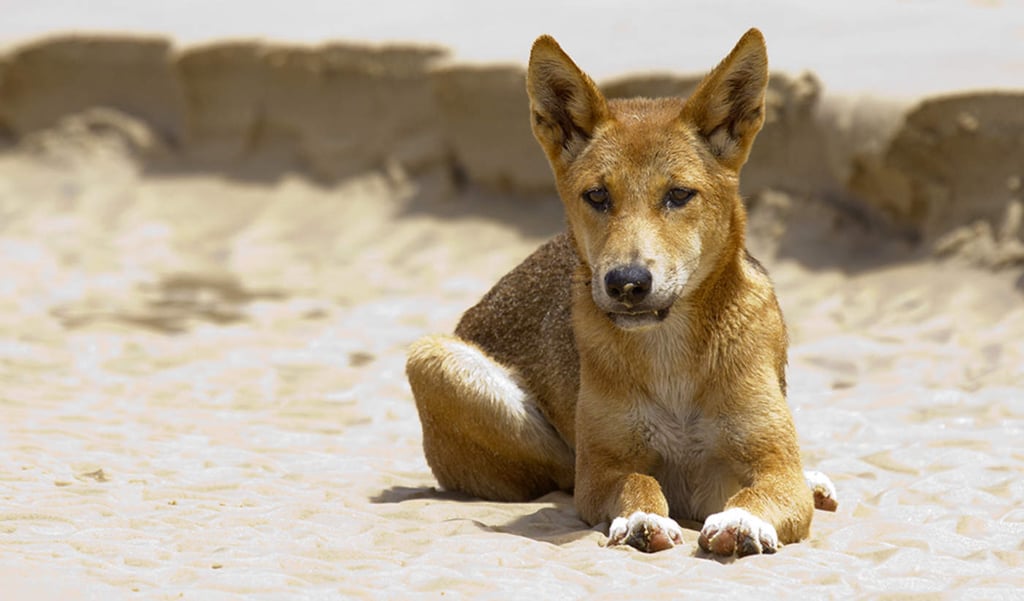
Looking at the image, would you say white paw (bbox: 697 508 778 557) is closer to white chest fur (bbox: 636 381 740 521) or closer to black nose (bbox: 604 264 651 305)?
white chest fur (bbox: 636 381 740 521)

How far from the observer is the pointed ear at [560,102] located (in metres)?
6.42

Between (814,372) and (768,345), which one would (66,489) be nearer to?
(768,345)

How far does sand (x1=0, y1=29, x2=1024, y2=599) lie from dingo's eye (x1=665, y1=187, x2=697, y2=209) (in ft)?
4.49

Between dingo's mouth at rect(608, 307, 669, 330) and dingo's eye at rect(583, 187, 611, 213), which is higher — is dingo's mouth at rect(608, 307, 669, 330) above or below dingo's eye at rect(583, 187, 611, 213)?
below

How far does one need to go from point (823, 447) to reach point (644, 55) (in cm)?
613

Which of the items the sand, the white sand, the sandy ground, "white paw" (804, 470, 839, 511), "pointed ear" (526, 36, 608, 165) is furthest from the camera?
the white sand

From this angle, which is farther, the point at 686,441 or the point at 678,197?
the point at 686,441

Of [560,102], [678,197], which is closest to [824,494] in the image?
[678,197]

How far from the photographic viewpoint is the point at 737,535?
5.69m

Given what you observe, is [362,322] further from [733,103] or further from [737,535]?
[737,535]

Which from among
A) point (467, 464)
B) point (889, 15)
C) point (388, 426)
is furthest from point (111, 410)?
point (889, 15)

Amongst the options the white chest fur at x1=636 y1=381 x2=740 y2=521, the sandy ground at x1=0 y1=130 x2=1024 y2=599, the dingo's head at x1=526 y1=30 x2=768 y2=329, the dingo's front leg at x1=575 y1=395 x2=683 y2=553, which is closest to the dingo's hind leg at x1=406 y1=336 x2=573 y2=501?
the sandy ground at x1=0 y1=130 x2=1024 y2=599

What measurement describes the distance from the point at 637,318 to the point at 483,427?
1.37 metres

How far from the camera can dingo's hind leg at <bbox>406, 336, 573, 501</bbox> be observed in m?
7.05
